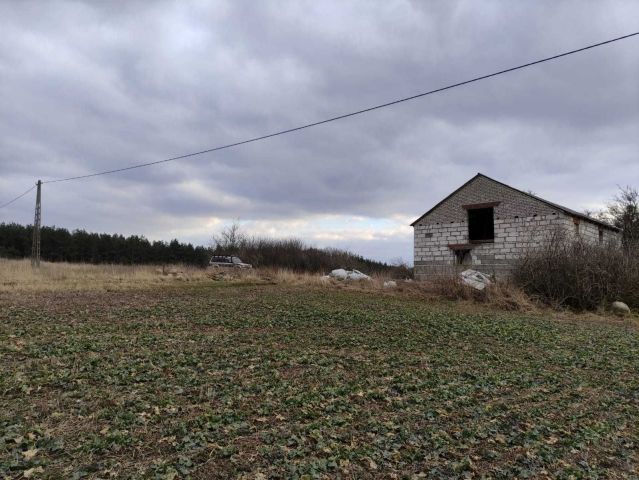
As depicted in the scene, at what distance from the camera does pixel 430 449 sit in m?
3.36

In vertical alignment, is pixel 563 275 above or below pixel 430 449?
above

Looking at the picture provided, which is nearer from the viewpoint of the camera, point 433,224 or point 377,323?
point 377,323

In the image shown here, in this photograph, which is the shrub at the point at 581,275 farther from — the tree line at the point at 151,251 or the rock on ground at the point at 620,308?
the tree line at the point at 151,251

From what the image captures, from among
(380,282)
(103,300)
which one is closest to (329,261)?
(380,282)

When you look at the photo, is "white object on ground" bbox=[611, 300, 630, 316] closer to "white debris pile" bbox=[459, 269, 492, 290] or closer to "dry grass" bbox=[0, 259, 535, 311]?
"dry grass" bbox=[0, 259, 535, 311]

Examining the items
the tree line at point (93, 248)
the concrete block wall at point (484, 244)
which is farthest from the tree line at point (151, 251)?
the concrete block wall at point (484, 244)

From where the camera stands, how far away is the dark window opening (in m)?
23.0

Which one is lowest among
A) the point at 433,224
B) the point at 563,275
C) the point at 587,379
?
the point at 587,379

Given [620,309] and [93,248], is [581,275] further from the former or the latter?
[93,248]

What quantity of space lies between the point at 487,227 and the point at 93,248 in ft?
162

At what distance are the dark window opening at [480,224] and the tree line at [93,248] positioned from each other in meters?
34.1

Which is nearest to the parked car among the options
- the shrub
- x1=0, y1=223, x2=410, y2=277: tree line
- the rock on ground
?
x1=0, y1=223, x2=410, y2=277: tree line

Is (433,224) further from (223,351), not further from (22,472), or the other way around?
(22,472)

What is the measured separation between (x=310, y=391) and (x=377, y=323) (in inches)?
197
